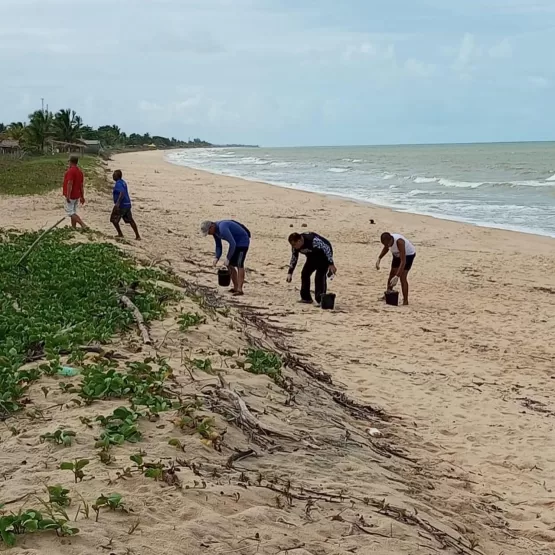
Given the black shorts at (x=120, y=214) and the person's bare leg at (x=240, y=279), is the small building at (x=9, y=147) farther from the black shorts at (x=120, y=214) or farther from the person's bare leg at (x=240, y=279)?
the person's bare leg at (x=240, y=279)

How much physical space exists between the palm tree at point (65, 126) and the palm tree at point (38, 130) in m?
6.25

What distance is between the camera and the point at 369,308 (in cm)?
1022

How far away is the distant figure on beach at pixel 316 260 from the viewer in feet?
32.4

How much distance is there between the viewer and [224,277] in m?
10.8

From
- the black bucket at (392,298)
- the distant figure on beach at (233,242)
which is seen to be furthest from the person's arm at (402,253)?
the distant figure on beach at (233,242)

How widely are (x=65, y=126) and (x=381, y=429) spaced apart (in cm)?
6318

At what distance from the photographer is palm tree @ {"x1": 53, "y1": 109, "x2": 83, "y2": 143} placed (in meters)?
63.8

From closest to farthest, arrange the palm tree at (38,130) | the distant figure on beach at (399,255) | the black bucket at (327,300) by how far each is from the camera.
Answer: the black bucket at (327,300) < the distant figure on beach at (399,255) < the palm tree at (38,130)

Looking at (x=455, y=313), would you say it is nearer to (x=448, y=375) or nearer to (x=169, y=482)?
(x=448, y=375)

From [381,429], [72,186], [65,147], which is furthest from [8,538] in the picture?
[65,147]

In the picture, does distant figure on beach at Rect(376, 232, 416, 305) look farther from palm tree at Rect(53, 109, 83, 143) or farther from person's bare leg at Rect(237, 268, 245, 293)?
palm tree at Rect(53, 109, 83, 143)

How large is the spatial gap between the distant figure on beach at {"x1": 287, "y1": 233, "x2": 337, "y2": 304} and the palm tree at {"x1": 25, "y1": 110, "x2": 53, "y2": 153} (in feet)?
164

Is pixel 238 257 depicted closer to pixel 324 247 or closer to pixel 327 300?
pixel 324 247

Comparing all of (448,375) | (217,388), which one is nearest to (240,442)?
(217,388)
